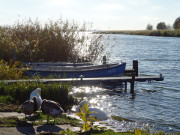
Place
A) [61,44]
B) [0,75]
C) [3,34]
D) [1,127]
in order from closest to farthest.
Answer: [1,127], [0,75], [3,34], [61,44]

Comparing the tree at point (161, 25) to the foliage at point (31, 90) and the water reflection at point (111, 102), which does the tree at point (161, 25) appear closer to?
the water reflection at point (111, 102)

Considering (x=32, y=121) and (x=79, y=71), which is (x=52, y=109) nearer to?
(x=32, y=121)

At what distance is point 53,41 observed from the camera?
24219mm

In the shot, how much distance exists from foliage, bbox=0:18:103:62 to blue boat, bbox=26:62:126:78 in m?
2.69

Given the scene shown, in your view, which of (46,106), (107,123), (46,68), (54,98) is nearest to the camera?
(46,106)

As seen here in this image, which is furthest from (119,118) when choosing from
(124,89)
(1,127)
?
(124,89)

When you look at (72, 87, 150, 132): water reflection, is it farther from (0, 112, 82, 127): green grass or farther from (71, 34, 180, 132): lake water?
(0, 112, 82, 127): green grass

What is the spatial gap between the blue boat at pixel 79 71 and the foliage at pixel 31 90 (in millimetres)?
5764

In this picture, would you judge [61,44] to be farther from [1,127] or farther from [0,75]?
[1,127]

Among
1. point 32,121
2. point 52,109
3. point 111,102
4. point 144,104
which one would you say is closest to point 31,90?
point 32,121

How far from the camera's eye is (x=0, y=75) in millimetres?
14836

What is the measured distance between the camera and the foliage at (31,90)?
41.7 ft

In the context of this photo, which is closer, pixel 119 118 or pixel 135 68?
pixel 119 118

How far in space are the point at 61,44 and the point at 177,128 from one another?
47.5ft
